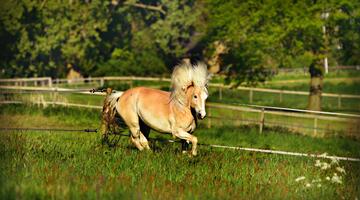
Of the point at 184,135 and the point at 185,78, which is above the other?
the point at 185,78

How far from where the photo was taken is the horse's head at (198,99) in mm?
11398

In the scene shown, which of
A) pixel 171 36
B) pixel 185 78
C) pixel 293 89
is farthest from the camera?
pixel 171 36

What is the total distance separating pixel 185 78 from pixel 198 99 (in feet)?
1.77

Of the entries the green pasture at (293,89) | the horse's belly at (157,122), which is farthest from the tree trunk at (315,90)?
the horse's belly at (157,122)

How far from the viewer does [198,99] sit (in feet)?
37.9

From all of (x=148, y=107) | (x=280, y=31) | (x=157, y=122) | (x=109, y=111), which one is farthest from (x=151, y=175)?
(x=280, y=31)

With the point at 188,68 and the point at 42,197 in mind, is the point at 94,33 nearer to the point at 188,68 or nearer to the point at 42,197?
the point at 188,68

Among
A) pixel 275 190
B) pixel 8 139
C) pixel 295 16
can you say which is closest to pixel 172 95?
pixel 8 139

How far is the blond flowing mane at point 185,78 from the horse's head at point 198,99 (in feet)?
0.38

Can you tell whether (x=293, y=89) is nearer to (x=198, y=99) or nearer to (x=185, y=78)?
(x=185, y=78)

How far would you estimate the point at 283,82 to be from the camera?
198ft

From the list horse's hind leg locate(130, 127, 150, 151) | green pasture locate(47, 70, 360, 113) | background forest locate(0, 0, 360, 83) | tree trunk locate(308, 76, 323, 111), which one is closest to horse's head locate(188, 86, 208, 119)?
horse's hind leg locate(130, 127, 150, 151)

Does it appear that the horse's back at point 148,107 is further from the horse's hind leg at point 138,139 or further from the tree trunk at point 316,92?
the tree trunk at point 316,92

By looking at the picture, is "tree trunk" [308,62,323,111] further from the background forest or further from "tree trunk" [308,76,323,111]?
the background forest
